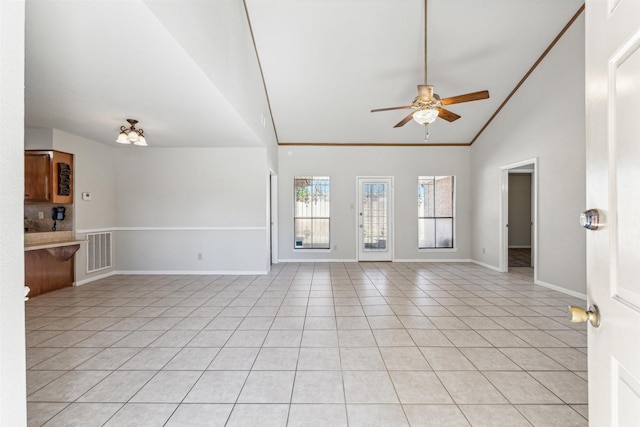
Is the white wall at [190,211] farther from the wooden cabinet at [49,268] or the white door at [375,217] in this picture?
the white door at [375,217]

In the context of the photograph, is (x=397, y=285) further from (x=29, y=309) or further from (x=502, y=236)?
(x=29, y=309)

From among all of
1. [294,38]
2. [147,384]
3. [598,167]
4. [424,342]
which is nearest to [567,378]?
[424,342]

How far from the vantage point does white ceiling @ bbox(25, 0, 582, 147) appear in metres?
2.21

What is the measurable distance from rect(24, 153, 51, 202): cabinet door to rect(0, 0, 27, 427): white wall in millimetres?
5169

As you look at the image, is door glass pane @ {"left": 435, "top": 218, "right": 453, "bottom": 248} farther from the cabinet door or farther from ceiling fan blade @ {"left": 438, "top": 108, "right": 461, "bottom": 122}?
the cabinet door

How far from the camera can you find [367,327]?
3.20m

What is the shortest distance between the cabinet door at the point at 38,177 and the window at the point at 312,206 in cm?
448

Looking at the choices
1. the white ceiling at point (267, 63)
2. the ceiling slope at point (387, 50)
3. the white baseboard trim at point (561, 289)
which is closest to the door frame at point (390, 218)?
the white ceiling at point (267, 63)

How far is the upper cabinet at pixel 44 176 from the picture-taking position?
454 cm

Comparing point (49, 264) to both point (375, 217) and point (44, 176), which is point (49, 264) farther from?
point (375, 217)

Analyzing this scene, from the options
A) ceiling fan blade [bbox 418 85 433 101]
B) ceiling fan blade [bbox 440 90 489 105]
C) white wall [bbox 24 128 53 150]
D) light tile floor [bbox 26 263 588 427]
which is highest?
ceiling fan blade [bbox 418 85 433 101]

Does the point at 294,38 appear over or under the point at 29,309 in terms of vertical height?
over

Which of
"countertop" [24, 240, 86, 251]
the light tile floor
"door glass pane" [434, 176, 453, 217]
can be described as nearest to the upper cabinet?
"countertop" [24, 240, 86, 251]

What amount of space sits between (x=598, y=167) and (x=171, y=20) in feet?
8.37
